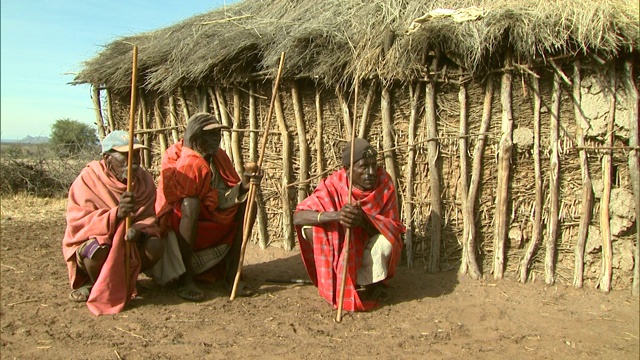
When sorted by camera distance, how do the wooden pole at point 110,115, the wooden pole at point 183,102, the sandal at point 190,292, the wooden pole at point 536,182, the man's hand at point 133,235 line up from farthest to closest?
the wooden pole at point 110,115 → the wooden pole at point 183,102 → the wooden pole at point 536,182 → the sandal at point 190,292 → the man's hand at point 133,235

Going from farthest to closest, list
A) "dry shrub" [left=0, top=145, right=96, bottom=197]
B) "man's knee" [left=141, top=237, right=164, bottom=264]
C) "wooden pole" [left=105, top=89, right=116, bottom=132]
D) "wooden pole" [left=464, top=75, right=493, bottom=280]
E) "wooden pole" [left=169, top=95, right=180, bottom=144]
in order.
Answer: "dry shrub" [left=0, top=145, right=96, bottom=197] → "wooden pole" [left=105, top=89, right=116, bottom=132] → "wooden pole" [left=169, top=95, right=180, bottom=144] → "wooden pole" [left=464, top=75, right=493, bottom=280] → "man's knee" [left=141, top=237, right=164, bottom=264]

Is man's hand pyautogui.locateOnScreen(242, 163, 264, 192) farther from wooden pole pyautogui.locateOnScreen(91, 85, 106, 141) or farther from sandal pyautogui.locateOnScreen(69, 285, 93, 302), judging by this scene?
A: wooden pole pyautogui.locateOnScreen(91, 85, 106, 141)

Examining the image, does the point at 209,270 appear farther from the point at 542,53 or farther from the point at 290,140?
the point at 542,53

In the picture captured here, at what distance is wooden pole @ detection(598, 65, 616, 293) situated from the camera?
4.79 m

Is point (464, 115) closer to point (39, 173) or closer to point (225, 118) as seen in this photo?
point (225, 118)

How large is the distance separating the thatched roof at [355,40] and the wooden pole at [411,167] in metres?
0.22

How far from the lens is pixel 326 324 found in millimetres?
4273

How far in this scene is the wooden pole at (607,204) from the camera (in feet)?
15.7

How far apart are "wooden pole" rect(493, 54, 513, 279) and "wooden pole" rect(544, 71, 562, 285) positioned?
36 cm

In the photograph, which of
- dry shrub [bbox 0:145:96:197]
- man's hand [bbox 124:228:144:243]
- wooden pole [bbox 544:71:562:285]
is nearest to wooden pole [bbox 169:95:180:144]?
man's hand [bbox 124:228:144:243]

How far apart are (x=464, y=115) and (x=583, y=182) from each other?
4.00 feet

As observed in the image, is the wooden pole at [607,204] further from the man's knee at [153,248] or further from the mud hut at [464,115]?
the man's knee at [153,248]

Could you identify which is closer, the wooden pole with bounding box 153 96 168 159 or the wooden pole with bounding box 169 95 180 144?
the wooden pole with bounding box 169 95 180 144

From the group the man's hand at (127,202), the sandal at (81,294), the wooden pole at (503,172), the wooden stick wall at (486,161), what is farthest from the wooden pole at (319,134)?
the sandal at (81,294)
